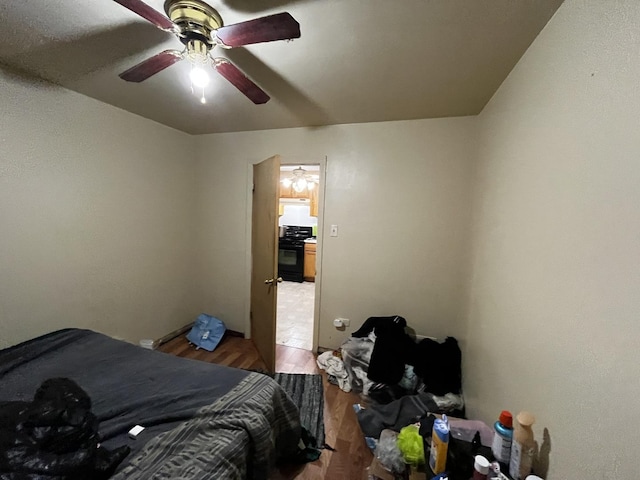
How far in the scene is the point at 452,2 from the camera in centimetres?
107

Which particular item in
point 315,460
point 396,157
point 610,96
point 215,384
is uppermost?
point 396,157

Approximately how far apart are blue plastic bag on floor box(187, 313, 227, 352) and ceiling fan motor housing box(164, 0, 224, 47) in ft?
9.07

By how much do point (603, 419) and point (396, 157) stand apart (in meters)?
2.18

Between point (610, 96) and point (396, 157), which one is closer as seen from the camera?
point (610, 96)

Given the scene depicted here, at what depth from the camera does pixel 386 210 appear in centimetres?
254

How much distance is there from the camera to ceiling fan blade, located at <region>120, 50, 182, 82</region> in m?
1.22

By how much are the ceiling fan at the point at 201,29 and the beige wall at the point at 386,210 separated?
4.98ft

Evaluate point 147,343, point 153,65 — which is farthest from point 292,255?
point 153,65

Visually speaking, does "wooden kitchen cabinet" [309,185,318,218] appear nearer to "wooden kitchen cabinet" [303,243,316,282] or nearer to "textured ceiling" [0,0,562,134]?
"wooden kitchen cabinet" [303,243,316,282]

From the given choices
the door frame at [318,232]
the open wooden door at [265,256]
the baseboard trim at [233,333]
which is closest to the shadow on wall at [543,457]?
the open wooden door at [265,256]

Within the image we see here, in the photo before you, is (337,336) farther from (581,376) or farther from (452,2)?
(452,2)

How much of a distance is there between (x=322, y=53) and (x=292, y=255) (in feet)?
14.7

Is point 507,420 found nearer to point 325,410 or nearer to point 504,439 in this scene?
point 504,439

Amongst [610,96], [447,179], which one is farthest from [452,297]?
[610,96]
